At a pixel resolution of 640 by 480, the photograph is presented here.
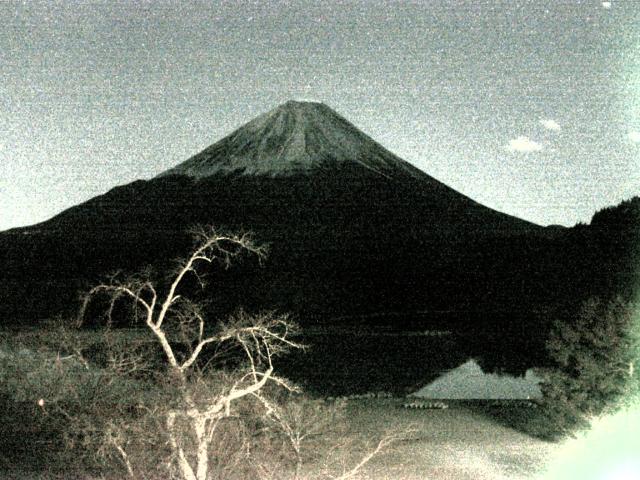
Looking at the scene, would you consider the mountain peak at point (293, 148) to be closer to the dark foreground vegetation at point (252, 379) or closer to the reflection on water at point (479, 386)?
the dark foreground vegetation at point (252, 379)

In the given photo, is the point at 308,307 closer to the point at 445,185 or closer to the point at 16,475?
the point at 16,475

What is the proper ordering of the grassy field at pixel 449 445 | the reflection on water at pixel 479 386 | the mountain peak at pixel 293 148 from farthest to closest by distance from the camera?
the mountain peak at pixel 293 148
the reflection on water at pixel 479 386
the grassy field at pixel 449 445

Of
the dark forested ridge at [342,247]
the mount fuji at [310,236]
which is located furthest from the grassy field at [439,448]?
the mount fuji at [310,236]

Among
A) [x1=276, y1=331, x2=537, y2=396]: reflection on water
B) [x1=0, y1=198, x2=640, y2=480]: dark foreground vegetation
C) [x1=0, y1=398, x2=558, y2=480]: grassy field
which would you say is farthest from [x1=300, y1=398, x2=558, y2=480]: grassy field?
[x1=276, y1=331, x2=537, y2=396]: reflection on water

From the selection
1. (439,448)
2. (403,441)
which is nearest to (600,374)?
(439,448)

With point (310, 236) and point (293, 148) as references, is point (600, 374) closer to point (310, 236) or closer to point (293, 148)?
point (310, 236)

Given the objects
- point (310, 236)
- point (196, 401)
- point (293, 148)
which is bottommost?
point (196, 401)

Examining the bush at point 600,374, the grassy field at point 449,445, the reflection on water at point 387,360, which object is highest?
the bush at point 600,374

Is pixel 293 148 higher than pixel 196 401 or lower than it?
higher

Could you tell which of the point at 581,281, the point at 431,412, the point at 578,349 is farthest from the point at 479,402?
the point at 581,281

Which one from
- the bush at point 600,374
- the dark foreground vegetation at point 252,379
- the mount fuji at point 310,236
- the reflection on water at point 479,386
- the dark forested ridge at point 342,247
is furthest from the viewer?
the mount fuji at point 310,236
